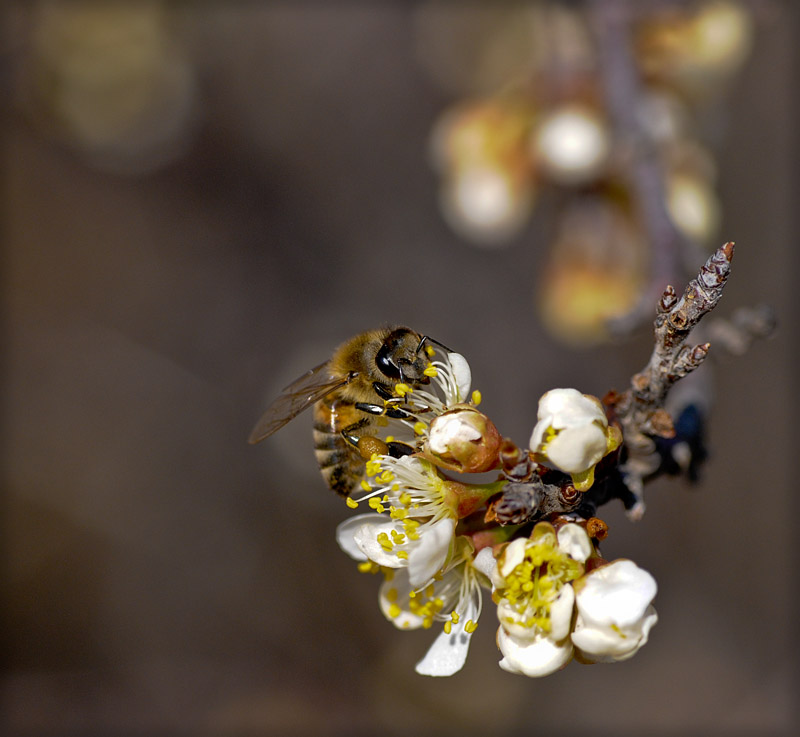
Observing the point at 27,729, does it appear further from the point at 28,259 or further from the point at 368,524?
the point at 368,524

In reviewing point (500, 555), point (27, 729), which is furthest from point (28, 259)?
point (500, 555)

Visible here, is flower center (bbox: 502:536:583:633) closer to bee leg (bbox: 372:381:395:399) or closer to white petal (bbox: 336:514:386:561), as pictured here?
white petal (bbox: 336:514:386:561)

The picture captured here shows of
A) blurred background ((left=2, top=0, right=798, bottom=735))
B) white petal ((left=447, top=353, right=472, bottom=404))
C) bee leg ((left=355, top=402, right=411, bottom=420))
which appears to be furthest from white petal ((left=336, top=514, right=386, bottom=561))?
blurred background ((left=2, top=0, right=798, bottom=735))

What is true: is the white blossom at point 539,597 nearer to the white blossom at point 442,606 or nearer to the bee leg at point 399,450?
the white blossom at point 442,606

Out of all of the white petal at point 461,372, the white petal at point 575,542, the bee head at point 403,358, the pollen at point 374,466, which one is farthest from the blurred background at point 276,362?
the white petal at point 575,542

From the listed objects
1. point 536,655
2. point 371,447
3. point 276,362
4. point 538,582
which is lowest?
point 536,655

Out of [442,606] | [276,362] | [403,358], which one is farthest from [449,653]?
[276,362]

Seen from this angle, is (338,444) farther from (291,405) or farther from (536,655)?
(536,655)
